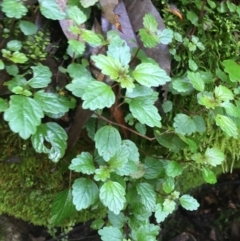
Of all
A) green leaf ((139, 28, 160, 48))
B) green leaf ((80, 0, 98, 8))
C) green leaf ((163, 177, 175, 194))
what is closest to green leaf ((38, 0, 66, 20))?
green leaf ((80, 0, 98, 8))

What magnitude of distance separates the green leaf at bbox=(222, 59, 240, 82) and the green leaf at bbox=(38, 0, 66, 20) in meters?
0.52

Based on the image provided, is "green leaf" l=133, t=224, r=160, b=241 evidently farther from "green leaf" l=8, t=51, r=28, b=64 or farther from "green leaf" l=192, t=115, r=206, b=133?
"green leaf" l=8, t=51, r=28, b=64

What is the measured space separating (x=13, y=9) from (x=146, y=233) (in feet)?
2.36

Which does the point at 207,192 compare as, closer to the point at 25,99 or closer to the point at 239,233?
the point at 239,233

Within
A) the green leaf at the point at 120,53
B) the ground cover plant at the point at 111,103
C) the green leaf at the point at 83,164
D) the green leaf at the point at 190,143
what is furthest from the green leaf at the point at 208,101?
the green leaf at the point at 83,164

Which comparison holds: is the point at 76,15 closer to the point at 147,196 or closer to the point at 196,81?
the point at 196,81

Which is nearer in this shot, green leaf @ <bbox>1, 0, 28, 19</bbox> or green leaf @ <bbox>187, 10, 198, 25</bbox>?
green leaf @ <bbox>1, 0, 28, 19</bbox>

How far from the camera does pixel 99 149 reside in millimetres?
956

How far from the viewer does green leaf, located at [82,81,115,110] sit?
2.91 feet

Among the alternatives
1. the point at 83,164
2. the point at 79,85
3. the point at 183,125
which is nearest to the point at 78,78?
the point at 79,85

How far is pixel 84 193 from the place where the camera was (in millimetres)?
1011

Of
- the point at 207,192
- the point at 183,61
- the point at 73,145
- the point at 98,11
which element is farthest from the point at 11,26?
the point at 207,192

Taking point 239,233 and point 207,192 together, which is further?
point 207,192

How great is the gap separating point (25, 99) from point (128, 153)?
304 millimetres
